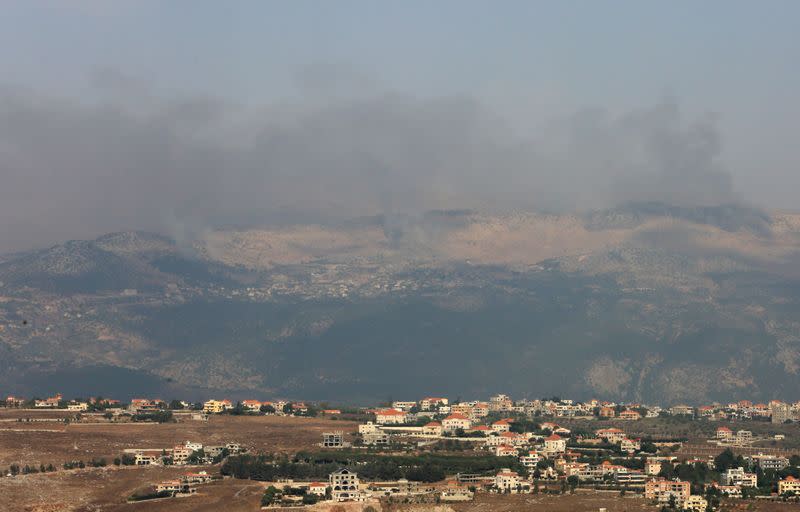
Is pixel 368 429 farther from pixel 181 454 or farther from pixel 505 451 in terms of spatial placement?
pixel 181 454

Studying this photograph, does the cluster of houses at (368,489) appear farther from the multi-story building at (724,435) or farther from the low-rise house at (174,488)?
the multi-story building at (724,435)

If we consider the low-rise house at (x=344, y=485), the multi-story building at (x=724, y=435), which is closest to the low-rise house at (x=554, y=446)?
the multi-story building at (x=724, y=435)

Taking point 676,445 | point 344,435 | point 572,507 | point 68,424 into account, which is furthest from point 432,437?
point 572,507

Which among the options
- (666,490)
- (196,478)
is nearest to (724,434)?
(666,490)

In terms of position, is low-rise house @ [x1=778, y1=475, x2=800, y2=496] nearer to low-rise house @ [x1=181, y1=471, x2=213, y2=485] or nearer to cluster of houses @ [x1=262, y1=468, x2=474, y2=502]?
cluster of houses @ [x1=262, y1=468, x2=474, y2=502]

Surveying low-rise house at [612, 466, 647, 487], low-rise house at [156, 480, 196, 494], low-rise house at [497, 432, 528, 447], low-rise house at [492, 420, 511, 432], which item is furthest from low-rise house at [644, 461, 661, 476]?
low-rise house at [156, 480, 196, 494]
